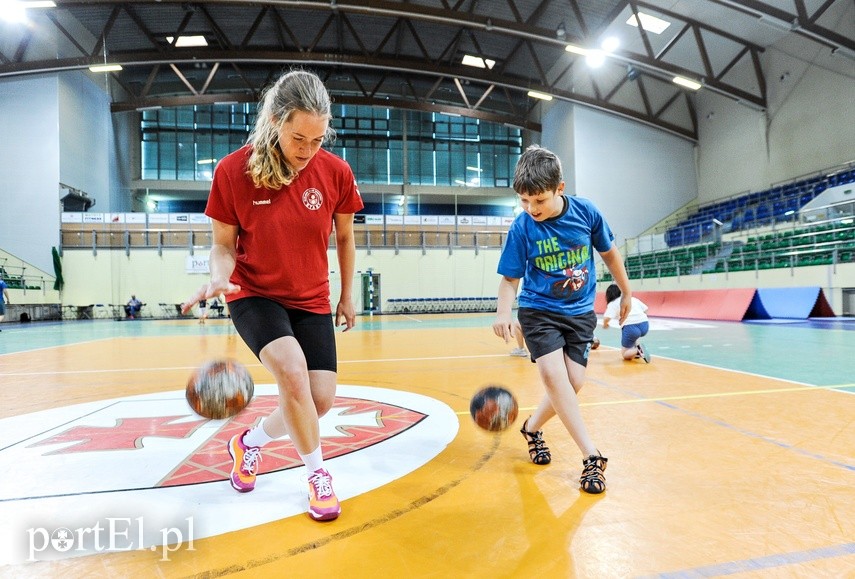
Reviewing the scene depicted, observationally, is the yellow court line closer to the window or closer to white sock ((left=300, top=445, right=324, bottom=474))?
white sock ((left=300, top=445, right=324, bottom=474))

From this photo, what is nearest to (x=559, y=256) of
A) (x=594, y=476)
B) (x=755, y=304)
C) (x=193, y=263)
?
(x=594, y=476)

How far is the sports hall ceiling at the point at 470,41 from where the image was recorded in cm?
1723

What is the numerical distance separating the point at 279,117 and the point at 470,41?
25828mm

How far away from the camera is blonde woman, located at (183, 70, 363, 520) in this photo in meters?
1.84

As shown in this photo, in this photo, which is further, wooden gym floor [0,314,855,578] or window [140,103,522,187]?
window [140,103,522,187]

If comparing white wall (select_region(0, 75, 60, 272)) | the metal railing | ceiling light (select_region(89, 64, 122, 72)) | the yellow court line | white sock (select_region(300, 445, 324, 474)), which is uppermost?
ceiling light (select_region(89, 64, 122, 72))

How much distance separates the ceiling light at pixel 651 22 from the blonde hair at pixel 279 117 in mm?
22170

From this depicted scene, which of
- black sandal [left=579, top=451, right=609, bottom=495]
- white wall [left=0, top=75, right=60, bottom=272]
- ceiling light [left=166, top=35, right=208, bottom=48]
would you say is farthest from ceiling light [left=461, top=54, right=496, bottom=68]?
black sandal [left=579, top=451, right=609, bottom=495]

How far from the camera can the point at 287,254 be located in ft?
6.49

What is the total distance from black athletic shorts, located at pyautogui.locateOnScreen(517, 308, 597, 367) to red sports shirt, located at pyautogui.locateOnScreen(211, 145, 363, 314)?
1.09 meters

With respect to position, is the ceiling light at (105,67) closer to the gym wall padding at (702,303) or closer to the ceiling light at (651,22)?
the ceiling light at (651,22)

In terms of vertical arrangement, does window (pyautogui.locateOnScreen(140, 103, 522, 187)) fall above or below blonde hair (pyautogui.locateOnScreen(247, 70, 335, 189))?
above

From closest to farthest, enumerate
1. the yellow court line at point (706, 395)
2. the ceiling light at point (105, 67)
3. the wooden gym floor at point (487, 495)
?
the wooden gym floor at point (487, 495) < the yellow court line at point (706, 395) < the ceiling light at point (105, 67)

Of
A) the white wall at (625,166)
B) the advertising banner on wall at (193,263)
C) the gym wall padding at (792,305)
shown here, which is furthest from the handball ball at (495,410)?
the advertising banner on wall at (193,263)
